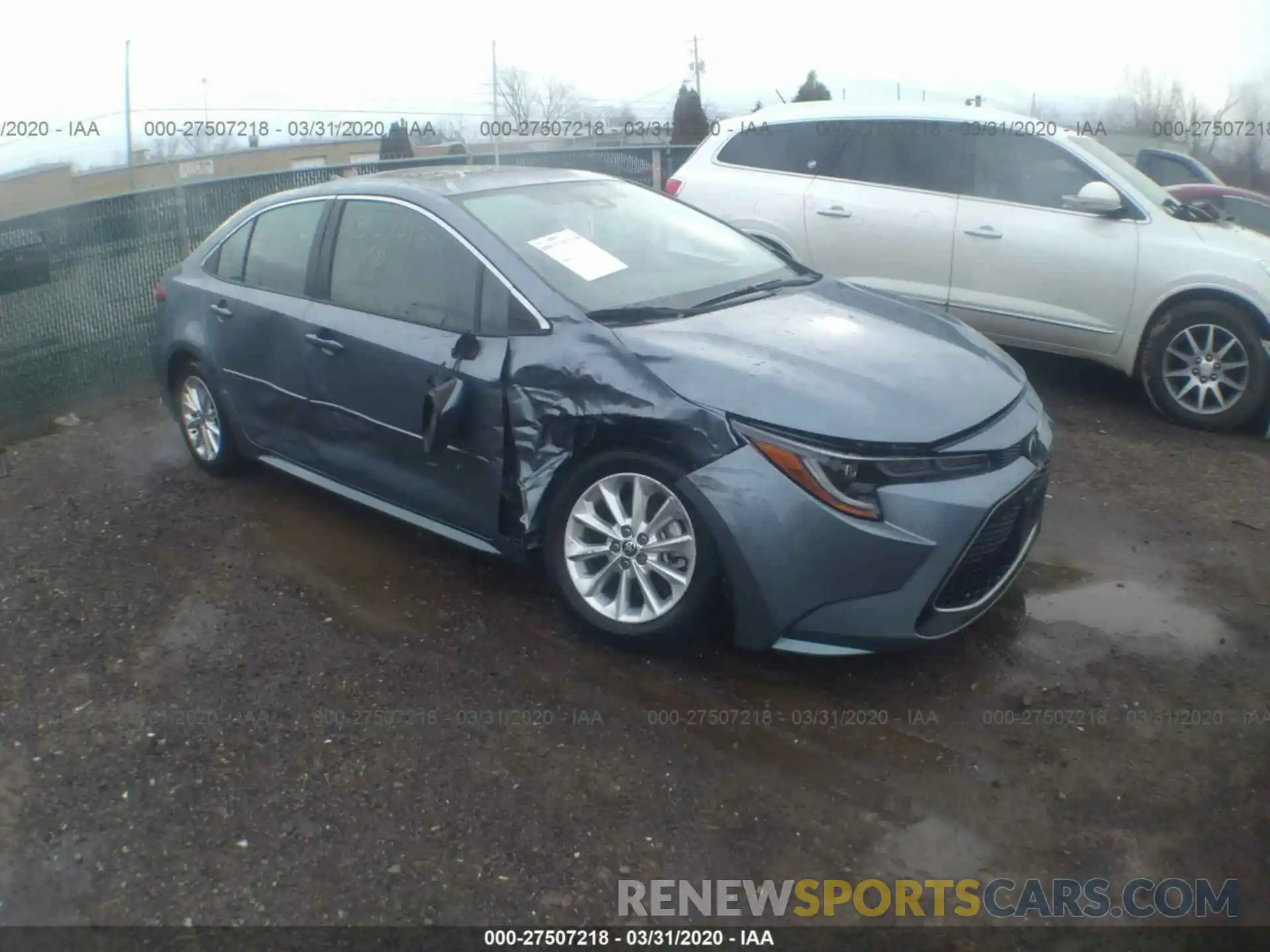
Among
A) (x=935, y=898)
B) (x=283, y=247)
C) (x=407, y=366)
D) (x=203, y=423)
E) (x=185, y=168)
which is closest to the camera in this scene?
(x=935, y=898)

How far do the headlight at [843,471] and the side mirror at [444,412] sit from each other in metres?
1.18

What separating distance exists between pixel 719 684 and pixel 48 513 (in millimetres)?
3777

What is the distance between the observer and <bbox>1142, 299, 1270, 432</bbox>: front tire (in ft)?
19.8

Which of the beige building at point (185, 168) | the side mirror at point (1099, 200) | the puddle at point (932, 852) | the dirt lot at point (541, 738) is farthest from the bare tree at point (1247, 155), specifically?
the puddle at point (932, 852)

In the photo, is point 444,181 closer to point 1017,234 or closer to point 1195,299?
point 1017,234

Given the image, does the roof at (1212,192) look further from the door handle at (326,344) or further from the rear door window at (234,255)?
the door handle at (326,344)

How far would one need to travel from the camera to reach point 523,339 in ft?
13.2

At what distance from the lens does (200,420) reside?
5.82 metres

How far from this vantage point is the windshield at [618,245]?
13.9 feet

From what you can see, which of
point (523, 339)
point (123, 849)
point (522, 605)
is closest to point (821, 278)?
point (523, 339)

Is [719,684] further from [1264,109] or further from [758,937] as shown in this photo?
[1264,109]

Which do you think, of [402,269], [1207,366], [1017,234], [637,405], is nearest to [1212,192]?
[1017,234]

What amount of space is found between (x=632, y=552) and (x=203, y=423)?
3039mm

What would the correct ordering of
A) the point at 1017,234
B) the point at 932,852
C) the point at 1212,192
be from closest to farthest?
the point at 932,852, the point at 1017,234, the point at 1212,192
